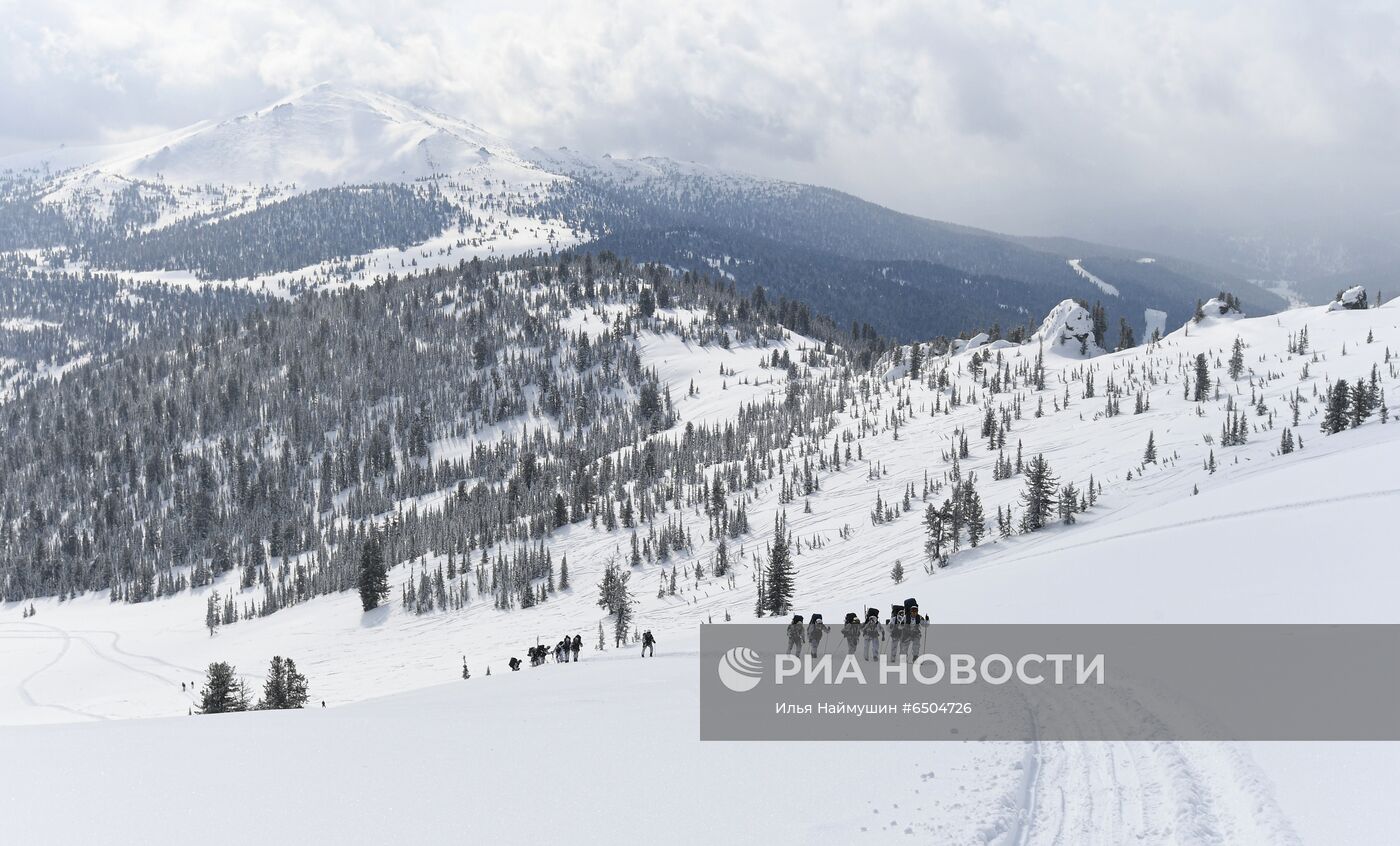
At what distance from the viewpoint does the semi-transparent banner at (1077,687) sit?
15148mm

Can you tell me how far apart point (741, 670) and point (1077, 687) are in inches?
373

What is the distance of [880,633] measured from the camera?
82.6 ft

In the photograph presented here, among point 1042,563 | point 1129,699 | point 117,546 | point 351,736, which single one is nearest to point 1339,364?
→ point 1042,563

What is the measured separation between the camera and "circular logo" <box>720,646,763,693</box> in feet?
70.3

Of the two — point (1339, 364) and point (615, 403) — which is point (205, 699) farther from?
point (615, 403)

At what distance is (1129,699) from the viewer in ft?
56.5

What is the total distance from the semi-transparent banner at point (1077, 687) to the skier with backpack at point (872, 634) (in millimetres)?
70

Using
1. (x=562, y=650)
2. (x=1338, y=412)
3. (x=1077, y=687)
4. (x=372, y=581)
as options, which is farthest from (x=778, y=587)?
(x=372, y=581)

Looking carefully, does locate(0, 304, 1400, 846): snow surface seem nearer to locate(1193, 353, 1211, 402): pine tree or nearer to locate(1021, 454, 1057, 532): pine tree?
locate(1021, 454, 1057, 532): pine tree

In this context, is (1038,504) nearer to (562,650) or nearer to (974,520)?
(974,520)

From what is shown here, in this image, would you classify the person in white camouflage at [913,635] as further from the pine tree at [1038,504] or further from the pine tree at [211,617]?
the pine tree at [211,617]

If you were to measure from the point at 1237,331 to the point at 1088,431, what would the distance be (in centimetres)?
6224

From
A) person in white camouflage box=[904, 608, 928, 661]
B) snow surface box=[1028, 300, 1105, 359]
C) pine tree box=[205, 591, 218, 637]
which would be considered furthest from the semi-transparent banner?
snow surface box=[1028, 300, 1105, 359]

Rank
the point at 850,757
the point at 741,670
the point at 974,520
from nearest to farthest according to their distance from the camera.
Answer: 1. the point at 850,757
2. the point at 741,670
3. the point at 974,520
